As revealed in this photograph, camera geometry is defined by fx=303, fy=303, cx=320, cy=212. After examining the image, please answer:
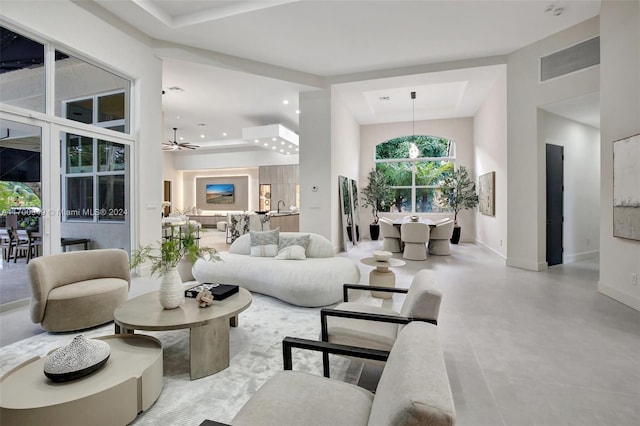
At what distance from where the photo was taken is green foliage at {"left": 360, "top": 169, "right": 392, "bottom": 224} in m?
9.54

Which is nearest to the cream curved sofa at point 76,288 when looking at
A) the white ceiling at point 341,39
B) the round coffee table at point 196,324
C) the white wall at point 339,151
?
the round coffee table at point 196,324

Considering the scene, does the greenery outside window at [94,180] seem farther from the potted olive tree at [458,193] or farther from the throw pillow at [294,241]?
the potted olive tree at [458,193]

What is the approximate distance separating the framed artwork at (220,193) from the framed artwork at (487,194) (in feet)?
33.2

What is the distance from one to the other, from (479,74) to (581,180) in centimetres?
303

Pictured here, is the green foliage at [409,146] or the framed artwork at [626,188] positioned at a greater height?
the green foliage at [409,146]

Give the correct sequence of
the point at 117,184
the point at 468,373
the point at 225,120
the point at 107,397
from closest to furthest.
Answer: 1. the point at 107,397
2. the point at 468,373
3. the point at 117,184
4. the point at 225,120

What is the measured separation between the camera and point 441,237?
6.96m

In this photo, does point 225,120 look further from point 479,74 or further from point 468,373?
point 468,373

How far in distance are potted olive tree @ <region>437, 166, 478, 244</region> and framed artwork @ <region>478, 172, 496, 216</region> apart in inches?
18.3

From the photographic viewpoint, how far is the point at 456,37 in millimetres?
5055

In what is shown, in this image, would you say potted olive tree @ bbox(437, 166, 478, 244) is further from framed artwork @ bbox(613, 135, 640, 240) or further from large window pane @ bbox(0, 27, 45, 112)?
large window pane @ bbox(0, 27, 45, 112)

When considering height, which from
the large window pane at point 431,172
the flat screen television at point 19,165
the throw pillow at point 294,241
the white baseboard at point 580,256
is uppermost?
the large window pane at point 431,172

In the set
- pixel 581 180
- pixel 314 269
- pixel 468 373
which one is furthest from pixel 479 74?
pixel 468 373

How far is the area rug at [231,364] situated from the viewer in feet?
5.88
